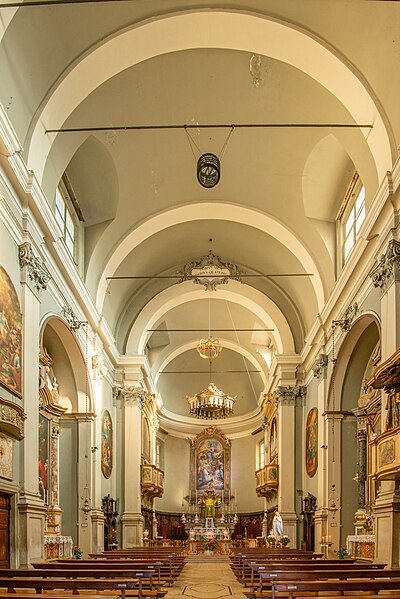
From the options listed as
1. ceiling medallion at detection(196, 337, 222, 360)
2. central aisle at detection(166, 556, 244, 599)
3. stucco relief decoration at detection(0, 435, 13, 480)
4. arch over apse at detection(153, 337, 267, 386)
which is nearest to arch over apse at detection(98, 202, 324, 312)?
ceiling medallion at detection(196, 337, 222, 360)

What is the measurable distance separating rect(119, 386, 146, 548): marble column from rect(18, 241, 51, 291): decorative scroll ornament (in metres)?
10.9

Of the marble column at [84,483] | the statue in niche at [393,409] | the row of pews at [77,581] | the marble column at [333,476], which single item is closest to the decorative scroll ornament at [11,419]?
the row of pews at [77,581]

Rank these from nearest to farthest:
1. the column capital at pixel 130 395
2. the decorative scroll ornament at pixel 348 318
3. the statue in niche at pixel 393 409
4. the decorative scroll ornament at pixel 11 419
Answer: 1. the decorative scroll ornament at pixel 11 419
2. the statue in niche at pixel 393 409
3. the decorative scroll ornament at pixel 348 318
4. the column capital at pixel 130 395

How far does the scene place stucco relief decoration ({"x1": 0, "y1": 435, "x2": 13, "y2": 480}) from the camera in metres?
11.1

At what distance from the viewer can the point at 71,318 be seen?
17328 mm

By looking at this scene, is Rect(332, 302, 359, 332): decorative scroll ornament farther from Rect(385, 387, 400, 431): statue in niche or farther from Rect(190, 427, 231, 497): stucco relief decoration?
Rect(190, 427, 231, 497): stucco relief decoration

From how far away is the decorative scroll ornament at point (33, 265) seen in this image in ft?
41.9

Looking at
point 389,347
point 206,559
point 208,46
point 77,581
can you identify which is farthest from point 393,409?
A: point 206,559

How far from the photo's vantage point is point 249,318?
3039cm

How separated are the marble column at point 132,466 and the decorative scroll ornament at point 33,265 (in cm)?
1094

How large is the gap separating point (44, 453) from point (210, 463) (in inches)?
841

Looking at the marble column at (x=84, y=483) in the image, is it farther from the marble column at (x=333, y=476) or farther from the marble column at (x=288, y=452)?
the marble column at (x=288, y=452)

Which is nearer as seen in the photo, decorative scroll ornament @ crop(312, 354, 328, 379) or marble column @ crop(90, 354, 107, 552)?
marble column @ crop(90, 354, 107, 552)

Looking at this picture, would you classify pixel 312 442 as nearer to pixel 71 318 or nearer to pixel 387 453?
pixel 71 318
